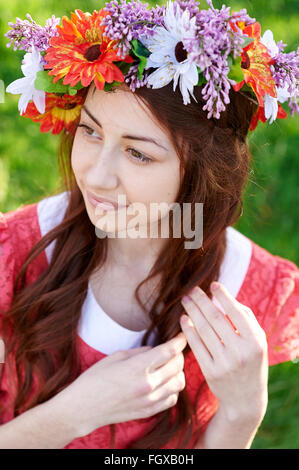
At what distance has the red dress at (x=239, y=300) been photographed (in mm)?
1792

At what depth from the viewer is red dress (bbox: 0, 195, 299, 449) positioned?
5.88 feet

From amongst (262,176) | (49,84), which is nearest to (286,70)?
(49,84)

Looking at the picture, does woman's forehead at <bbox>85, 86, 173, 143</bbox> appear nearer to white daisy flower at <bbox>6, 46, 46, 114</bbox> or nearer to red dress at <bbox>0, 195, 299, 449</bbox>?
white daisy flower at <bbox>6, 46, 46, 114</bbox>

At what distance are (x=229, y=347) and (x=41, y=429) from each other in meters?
0.63

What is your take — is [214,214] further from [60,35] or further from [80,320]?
[60,35]

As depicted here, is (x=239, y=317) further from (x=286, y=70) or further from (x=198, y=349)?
(x=286, y=70)

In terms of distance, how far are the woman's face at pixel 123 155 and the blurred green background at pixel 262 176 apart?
53.5 inches

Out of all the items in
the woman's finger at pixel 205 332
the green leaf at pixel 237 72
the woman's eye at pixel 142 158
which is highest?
the green leaf at pixel 237 72

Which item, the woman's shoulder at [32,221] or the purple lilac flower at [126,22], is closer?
the purple lilac flower at [126,22]

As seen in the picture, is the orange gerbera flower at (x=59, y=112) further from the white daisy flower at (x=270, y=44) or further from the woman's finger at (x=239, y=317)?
the woman's finger at (x=239, y=317)

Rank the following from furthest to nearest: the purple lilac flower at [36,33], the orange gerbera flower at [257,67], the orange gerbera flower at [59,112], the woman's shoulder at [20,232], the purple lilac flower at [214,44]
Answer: the woman's shoulder at [20,232] → the orange gerbera flower at [59,112] → the purple lilac flower at [36,33] → the orange gerbera flower at [257,67] → the purple lilac flower at [214,44]

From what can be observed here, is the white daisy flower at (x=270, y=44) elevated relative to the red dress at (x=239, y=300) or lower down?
elevated

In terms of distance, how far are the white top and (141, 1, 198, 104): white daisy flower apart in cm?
71

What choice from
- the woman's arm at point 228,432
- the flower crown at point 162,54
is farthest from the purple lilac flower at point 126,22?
the woman's arm at point 228,432
